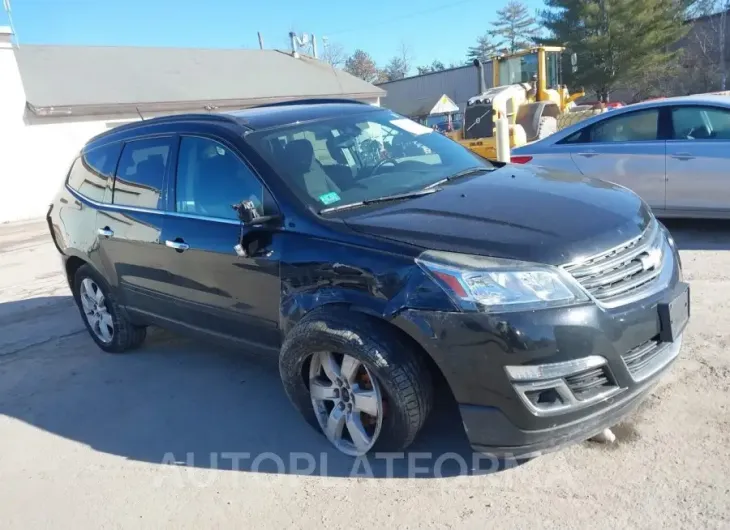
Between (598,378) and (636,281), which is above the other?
(636,281)

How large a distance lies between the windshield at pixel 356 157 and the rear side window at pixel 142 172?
35.3 inches

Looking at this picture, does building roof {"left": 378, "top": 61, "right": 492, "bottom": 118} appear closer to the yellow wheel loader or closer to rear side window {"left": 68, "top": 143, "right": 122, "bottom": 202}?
the yellow wheel loader

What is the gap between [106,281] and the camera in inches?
204

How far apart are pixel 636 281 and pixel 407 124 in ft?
7.01

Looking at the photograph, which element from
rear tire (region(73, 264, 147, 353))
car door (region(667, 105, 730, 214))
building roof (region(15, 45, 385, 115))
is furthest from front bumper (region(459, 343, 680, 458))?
building roof (region(15, 45, 385, 115))

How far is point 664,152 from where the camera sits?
6.73m

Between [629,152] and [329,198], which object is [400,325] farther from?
[629,152]

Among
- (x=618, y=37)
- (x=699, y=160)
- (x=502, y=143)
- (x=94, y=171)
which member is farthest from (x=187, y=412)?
(x=618, y=37)

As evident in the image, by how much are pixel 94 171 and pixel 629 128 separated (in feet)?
18.1

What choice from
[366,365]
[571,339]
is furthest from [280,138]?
[571,339]

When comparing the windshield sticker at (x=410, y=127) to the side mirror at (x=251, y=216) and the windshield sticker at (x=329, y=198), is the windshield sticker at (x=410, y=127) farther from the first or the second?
the side mirror at (x=251, y=216)

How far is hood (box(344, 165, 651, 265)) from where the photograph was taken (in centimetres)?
285

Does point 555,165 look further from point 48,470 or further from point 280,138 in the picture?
point 48,470

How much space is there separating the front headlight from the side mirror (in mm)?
1132
